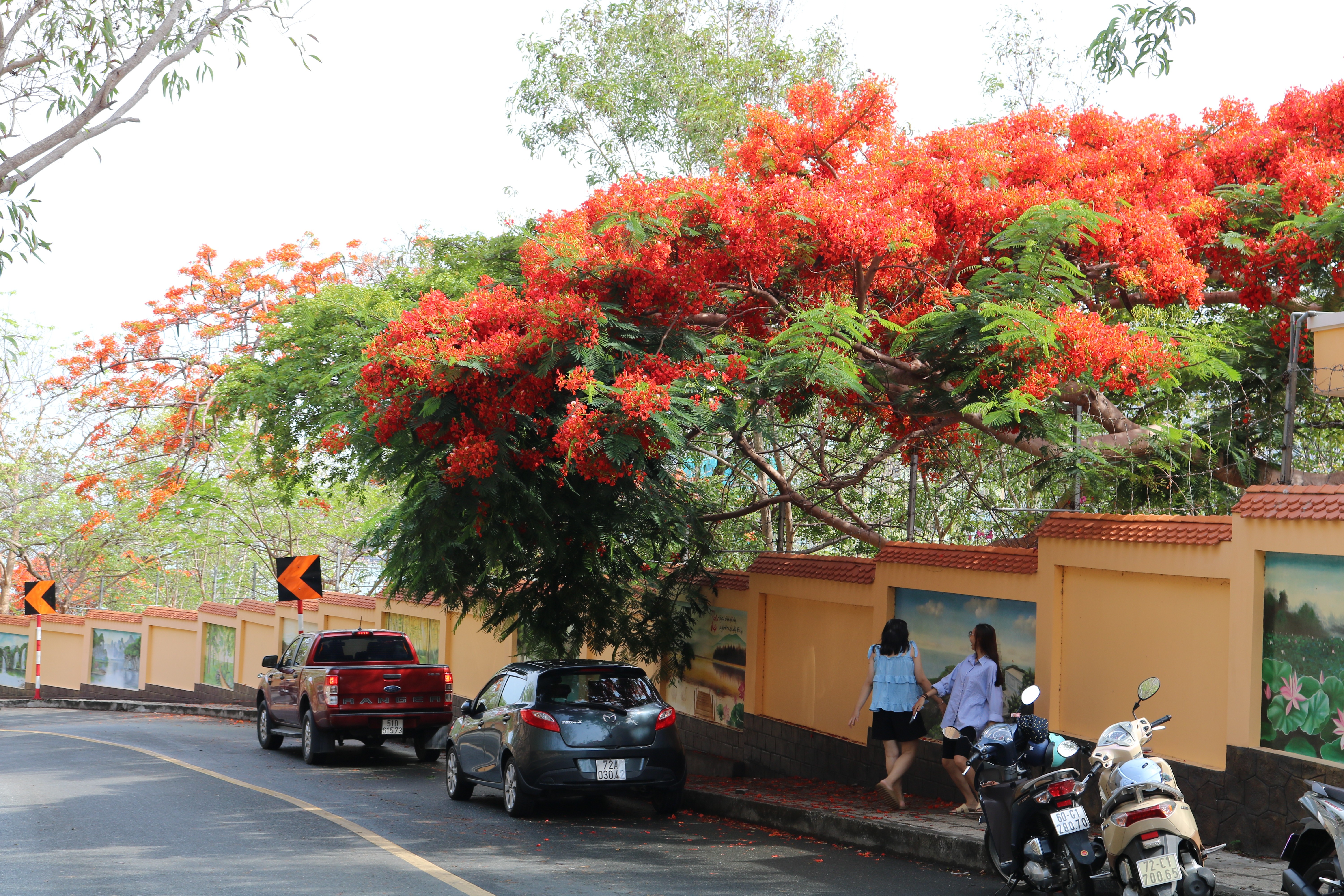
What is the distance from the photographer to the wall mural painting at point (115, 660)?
31.8 m

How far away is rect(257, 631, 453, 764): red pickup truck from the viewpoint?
1552cm

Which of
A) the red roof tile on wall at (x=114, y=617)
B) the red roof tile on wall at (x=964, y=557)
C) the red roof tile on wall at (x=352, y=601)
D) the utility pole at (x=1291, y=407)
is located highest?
the utility pole at (x=1291, y=407)

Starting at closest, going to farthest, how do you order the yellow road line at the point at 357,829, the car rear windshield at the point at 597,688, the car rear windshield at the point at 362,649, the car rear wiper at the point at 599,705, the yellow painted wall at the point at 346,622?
the yellow road line at the point at 357,829, the car rear wiper at the point at 599,705, the car rear windshield at the point at 597,688, the car rear windshield at the point at 362,649, the yellow painted wall at the point at 346,622

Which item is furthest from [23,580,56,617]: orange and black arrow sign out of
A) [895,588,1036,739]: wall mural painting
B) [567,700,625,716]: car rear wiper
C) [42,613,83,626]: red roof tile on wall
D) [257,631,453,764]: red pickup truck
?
[895,588,1036,739]: wall mural painting

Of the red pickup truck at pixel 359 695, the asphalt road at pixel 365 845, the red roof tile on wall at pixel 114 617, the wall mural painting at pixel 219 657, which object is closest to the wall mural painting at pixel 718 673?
the asphalt road at pixel 365 845

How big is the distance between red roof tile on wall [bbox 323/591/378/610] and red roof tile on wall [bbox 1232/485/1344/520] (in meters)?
18.5

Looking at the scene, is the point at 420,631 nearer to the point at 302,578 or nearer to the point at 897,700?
the point at 302,578

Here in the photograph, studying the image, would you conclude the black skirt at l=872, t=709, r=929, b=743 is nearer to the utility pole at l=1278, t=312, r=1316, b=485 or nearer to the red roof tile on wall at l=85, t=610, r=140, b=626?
the utility pole at l=1278, t=312, r=1316, b=485

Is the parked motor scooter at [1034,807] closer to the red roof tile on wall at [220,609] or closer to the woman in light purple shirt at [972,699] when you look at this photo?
the woman in light purple shirt at [972,699]

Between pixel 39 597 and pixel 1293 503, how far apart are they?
28664 mm

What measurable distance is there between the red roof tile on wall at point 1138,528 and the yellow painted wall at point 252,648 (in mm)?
21483

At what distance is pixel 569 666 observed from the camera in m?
11.4

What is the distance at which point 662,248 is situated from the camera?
10.1 metres

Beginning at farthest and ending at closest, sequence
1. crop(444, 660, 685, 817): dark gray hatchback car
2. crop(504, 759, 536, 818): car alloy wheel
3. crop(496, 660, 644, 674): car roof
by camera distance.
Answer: crop(496, 660, 644, 674): car roof, crop(504, 759, 536, 818): car alloy wheel, crop(444, 660, 685, 817): dark gray hatchback car
